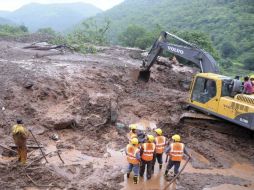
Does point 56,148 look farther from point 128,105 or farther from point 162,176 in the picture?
point 128,105

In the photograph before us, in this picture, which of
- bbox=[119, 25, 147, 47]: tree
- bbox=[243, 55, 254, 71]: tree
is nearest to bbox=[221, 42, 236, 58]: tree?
bbox=[243, 55, 254, 71]: tree

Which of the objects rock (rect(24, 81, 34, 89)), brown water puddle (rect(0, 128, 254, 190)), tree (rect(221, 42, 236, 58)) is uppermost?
tree (rect(221, 42, 236, 58))

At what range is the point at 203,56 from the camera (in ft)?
53.6

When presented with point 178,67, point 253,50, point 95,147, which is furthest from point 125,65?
point 253,50

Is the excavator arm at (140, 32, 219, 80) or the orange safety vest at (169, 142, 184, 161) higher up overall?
the excavator arm at (140, 32, 219, 80)

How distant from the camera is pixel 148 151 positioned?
11.2 m

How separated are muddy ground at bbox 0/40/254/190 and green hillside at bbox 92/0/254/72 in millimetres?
28095

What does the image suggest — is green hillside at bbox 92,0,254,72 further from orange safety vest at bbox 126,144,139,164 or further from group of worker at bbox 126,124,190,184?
orange safety vest at bbox 126,144,139,164

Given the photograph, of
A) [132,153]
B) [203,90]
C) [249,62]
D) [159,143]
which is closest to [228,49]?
[249,62]

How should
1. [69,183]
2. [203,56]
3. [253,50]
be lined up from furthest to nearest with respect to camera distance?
[253,50]
[203,56]
[69,183]

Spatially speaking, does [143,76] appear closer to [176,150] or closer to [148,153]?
[176,150]

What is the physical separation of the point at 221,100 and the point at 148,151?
4026 mm

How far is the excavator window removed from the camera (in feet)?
47.1

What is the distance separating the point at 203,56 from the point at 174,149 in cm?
615
